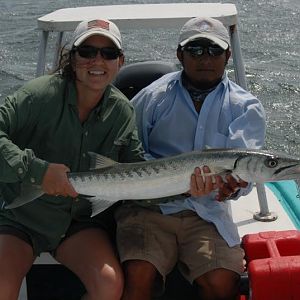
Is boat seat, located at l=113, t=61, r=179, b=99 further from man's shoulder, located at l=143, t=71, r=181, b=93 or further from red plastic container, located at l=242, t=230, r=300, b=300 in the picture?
red plastic container, located at l=242, t=230, r=300, b=300

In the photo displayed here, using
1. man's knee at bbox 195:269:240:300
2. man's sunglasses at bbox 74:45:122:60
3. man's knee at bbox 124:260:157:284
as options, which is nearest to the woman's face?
man's sunglasses at bbox 74:45:122:60

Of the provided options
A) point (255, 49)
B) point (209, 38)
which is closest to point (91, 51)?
point (209, 38)

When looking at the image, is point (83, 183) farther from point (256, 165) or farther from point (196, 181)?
point (256, 165)

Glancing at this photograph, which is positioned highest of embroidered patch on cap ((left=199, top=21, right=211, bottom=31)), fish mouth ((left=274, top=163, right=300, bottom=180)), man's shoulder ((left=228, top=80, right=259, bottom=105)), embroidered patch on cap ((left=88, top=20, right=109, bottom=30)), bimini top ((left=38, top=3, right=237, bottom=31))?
bimini top ((left=38, top=3, right=237, bottom=31))

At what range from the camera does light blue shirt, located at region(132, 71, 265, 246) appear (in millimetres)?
3811


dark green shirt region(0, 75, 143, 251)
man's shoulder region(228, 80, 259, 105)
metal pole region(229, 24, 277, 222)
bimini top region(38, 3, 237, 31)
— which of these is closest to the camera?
dark green shirt region(0, 75, 143, 251)

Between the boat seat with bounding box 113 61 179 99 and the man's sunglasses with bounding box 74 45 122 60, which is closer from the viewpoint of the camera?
the man's sunglasses with bounding box 74 45 122 60

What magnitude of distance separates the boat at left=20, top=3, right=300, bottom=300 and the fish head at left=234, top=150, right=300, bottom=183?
0.50 metres

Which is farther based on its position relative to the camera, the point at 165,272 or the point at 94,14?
the point at 94,14

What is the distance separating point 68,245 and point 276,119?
7.40m

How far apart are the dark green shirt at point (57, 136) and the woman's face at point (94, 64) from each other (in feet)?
0.41

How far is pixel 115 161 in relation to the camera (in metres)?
3.69

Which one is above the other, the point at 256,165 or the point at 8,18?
the point at 8,18

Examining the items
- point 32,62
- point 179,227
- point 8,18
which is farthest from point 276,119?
point 8,18
